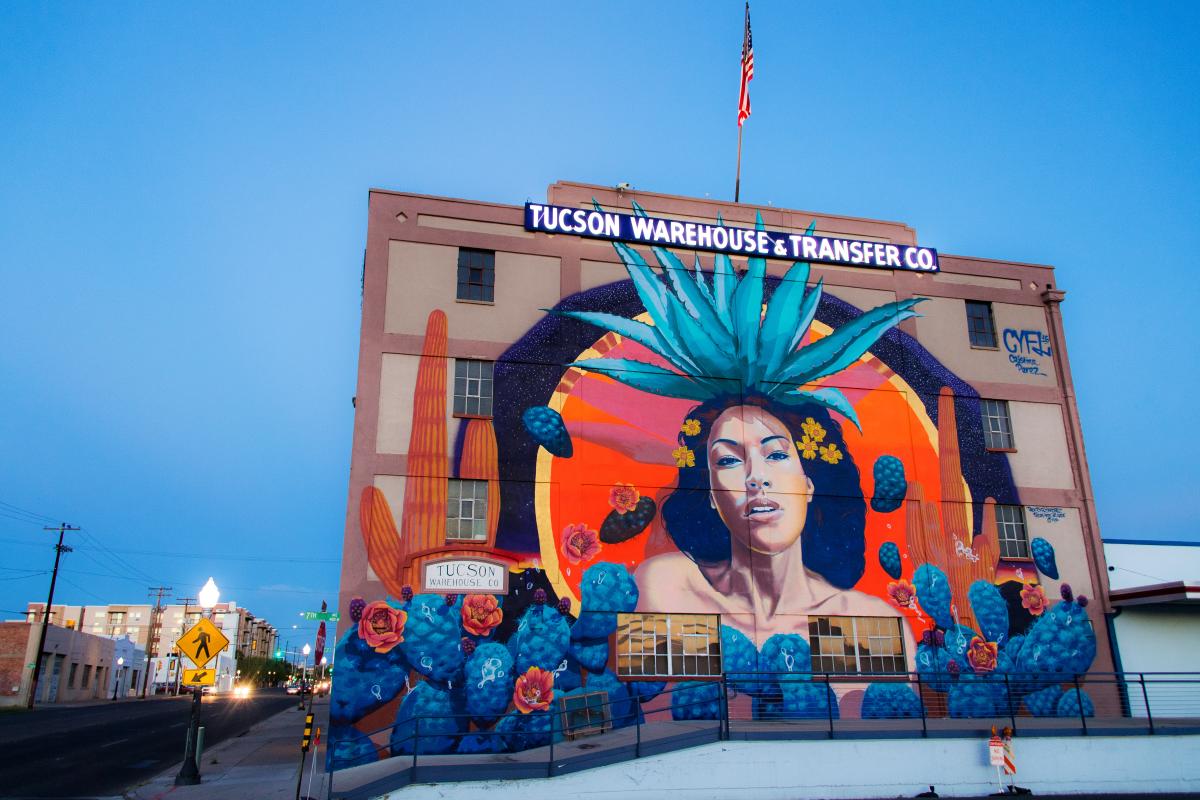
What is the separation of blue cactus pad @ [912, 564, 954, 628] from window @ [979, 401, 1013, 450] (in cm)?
437

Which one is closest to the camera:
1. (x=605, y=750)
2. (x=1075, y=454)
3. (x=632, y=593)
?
(x=605, y=750)

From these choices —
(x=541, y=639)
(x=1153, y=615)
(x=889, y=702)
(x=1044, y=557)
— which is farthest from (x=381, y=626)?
(x=1153, y=615)

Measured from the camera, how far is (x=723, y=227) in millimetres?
25172

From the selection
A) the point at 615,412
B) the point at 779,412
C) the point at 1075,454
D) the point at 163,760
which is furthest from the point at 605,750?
the point at 1075,454

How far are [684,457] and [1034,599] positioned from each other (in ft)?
34.0

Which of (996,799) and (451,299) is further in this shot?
(451,299)

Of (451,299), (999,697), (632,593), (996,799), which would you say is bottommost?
(996,799)

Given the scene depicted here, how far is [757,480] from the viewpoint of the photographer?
2336 cm

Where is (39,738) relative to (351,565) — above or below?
below

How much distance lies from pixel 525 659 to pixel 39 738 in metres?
21.8

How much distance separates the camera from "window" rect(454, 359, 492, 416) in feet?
73.5

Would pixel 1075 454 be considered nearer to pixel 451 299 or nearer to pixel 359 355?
pixel 451 299

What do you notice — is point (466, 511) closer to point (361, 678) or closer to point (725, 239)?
point (361, 678)
